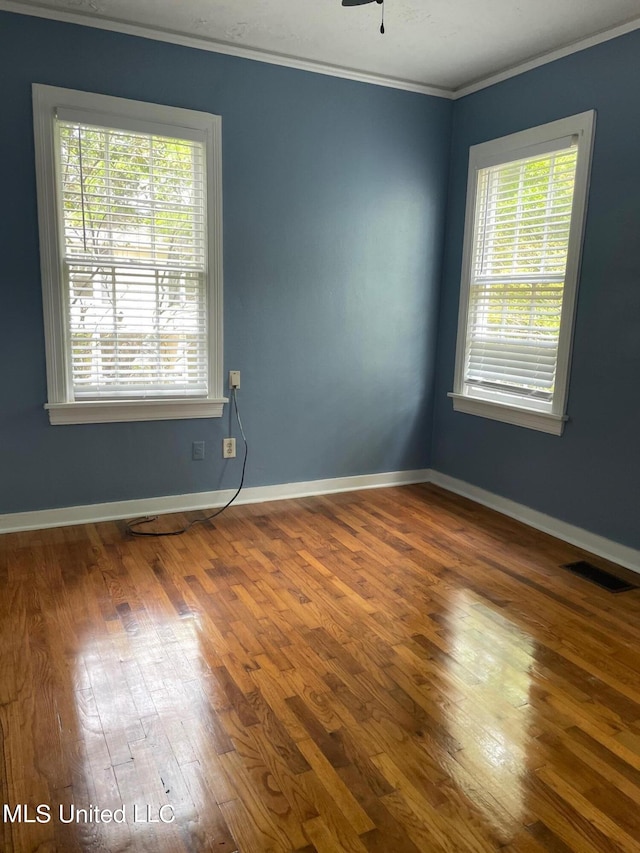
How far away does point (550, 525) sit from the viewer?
12.3 ft

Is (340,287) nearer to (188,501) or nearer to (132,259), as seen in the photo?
(132,259)

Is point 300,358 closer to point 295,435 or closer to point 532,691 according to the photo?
point 295,435

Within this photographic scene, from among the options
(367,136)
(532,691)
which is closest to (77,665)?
(532,691)

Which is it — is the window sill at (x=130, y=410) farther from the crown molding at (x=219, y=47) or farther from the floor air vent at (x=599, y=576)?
the floor air vent at (x=599, y=576)

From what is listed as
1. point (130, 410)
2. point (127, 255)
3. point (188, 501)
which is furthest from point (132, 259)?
point (188, 501)

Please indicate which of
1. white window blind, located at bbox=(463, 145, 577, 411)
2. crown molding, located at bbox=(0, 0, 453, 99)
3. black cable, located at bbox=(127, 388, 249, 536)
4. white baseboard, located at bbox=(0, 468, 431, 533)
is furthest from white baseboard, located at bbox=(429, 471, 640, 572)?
crown molding, located at bbox=(0, 0, 453, 99)

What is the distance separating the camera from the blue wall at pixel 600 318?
3.20 metres

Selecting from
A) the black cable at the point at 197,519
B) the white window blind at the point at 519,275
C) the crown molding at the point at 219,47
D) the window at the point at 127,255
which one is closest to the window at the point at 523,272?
the white window blind at the point at 519,275

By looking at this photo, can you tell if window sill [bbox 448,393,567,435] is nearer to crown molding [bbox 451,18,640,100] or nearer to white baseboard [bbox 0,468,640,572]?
white baseboard [bbox 0,468,640,572]

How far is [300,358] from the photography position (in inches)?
163

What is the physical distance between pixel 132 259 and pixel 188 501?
1.51 meters

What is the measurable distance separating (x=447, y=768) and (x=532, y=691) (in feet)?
1.79

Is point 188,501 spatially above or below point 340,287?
below

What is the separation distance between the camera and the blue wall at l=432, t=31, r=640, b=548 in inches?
126
